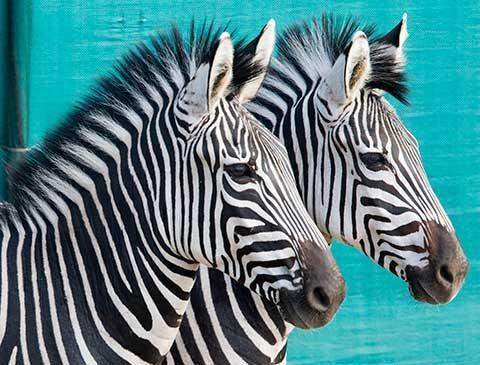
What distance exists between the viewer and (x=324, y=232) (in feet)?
14.8

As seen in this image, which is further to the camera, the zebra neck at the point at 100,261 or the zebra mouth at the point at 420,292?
the zebra mouth at the point at 420,292

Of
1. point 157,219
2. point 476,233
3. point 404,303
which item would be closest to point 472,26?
point 476,233

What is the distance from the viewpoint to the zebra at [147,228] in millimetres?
3635

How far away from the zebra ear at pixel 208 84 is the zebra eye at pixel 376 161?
850mm

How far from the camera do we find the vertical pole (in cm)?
567

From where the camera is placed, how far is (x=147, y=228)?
12.3 ft

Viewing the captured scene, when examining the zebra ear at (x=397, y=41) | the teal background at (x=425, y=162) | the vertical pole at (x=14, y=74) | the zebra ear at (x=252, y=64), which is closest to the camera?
the zebra ear at (x=252, y=64)

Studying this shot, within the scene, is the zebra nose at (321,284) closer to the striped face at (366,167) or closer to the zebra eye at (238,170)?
the zebra eye at (238,170)

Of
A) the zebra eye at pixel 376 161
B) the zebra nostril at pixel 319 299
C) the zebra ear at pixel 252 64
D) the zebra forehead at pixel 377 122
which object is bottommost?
the zebra nostril at pixel 319 299

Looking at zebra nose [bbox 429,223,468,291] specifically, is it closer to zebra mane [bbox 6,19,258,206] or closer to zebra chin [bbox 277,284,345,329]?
zebra chin [bbox 277,284,345,329]

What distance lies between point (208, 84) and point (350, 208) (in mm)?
1020

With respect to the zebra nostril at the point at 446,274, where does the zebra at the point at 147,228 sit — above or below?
above

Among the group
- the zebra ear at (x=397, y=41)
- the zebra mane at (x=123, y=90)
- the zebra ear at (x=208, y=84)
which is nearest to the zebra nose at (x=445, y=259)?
the zebra ear at (x=397, y=41)

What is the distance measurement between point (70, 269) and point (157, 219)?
343 millimetres
